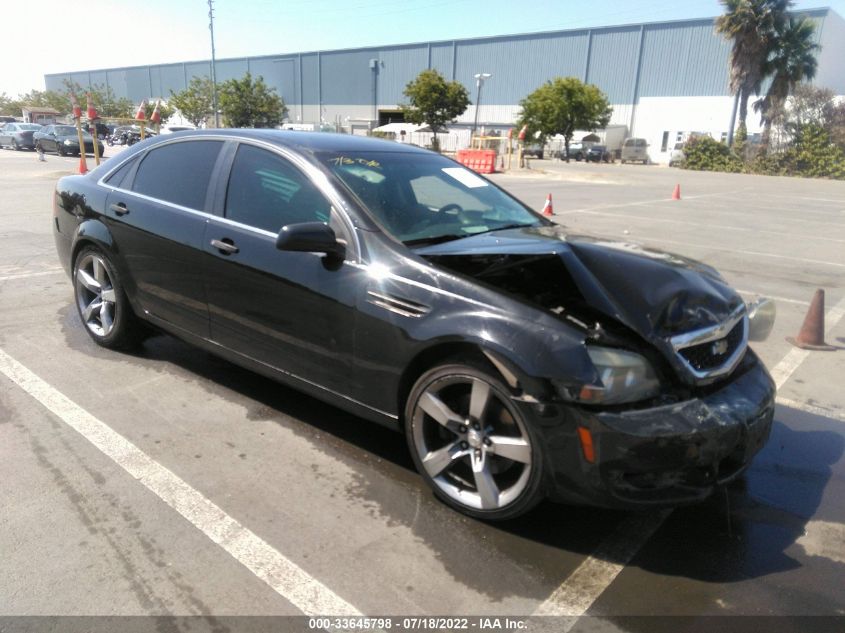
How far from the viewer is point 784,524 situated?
9.53 feet

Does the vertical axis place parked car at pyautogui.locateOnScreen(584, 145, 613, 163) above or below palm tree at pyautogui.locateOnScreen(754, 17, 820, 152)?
below

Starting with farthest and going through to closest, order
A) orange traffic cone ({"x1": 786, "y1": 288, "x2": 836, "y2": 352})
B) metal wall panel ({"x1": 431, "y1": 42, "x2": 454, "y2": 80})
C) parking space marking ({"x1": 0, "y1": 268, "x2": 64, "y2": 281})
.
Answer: metal wall panel ({"x1": 431, "y1": 42, "x2": 454, "y2": 80}) < parking space marking ({"x1": 0, "y1": 268, "x2": 64, "y2": 281}) < orange traffic cone ({"x1": 786, "y1": 288, "x2": 836, "y2": 352})

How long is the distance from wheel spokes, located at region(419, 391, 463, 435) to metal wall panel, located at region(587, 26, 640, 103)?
6365 centimetres

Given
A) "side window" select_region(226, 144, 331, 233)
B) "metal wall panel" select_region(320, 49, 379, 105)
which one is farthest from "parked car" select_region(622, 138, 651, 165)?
"side window" select_region(226, 144, 331, 233)

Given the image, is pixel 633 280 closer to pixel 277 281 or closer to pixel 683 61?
pixel 277 281

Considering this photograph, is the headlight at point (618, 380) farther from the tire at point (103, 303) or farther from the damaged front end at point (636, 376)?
the tire at point (103, 303)

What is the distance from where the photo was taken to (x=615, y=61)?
6050 centimetres

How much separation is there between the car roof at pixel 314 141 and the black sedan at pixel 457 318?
0.02 metres

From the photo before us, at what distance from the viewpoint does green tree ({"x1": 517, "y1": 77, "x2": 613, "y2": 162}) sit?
50750mm

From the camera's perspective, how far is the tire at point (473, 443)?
257 centimetres

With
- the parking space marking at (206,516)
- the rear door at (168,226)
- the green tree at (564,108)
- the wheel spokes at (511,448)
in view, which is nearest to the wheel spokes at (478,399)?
the wheel spokes at (511,448)

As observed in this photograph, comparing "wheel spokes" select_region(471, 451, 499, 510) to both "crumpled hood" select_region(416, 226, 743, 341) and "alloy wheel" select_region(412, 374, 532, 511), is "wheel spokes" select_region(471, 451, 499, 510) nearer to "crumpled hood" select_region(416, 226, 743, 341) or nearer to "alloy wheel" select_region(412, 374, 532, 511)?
"alloy wheel" select_region(412, 374, 532, 511)

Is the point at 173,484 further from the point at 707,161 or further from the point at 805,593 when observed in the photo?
the point at 707,161

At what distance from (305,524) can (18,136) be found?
4299cm
